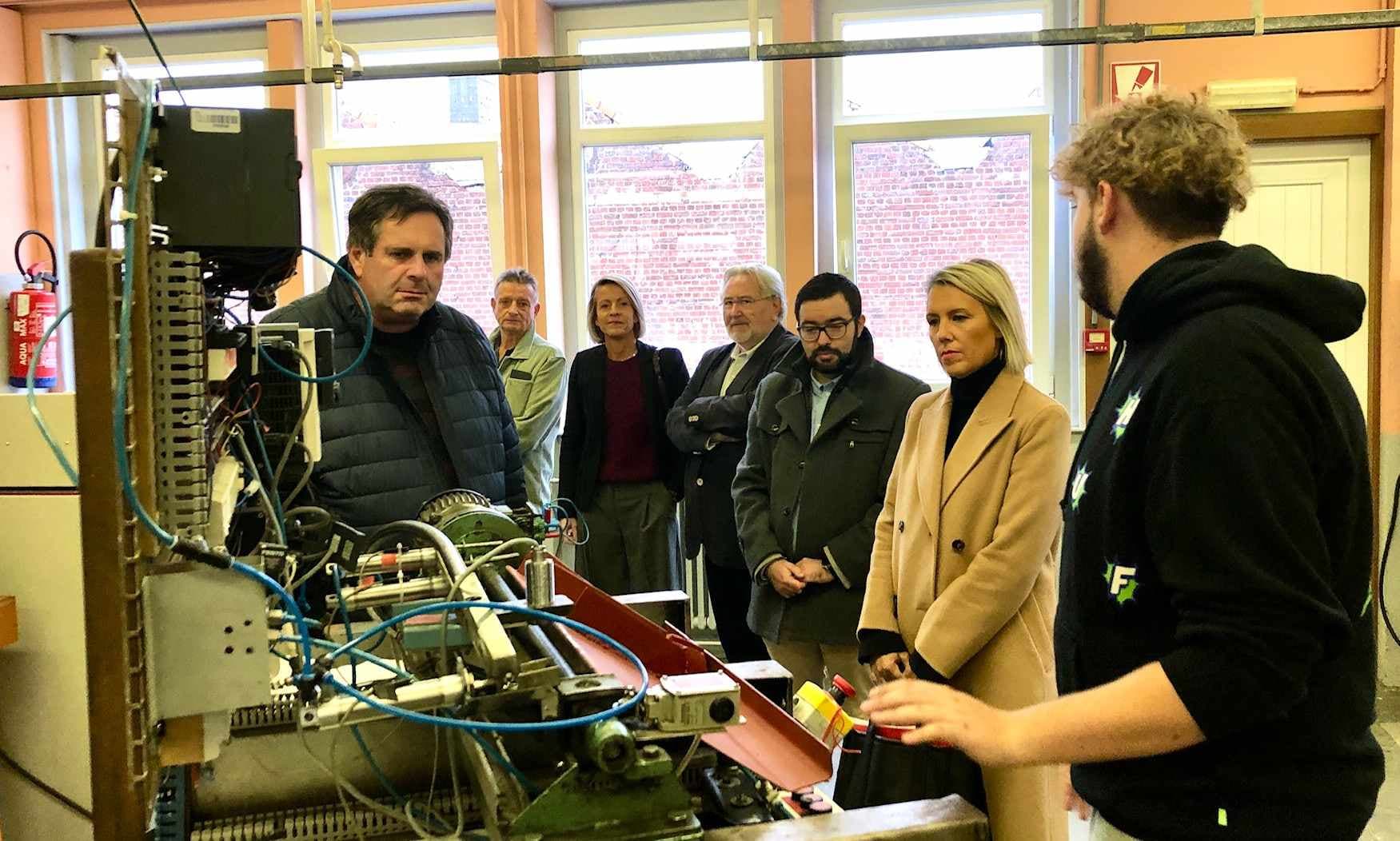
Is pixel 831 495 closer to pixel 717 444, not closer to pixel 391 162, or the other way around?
pixel 717 444

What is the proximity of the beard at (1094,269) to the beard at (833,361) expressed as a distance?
1345 millimetres

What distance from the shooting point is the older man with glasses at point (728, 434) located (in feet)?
10.2

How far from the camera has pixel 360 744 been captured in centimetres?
130

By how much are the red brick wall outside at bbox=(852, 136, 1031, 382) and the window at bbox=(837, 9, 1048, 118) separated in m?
0.16

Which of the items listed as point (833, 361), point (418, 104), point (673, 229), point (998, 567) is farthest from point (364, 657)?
point (418, 104)

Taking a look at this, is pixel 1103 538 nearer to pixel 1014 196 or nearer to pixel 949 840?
pixel 949 840

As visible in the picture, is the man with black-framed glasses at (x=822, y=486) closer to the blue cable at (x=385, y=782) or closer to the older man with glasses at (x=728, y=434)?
the older man with glasses at (x=728, y=434)

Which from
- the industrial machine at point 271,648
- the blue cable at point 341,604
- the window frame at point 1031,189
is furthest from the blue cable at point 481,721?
the window frame at point 1031,189

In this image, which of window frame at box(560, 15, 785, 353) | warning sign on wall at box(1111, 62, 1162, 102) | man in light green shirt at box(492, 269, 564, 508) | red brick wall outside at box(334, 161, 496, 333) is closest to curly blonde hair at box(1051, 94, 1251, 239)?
man in light green shirt at box(492, 269, 564, 508)

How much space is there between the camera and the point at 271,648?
111 centimetres

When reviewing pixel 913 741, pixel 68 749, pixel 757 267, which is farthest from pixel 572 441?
pixel 913 741

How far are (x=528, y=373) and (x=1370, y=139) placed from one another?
10.0 ft

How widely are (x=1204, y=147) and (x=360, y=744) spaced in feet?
3.90

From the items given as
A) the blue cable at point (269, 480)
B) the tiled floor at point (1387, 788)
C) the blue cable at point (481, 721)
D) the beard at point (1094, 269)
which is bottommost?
the tiled floor at point (1387, 788)
